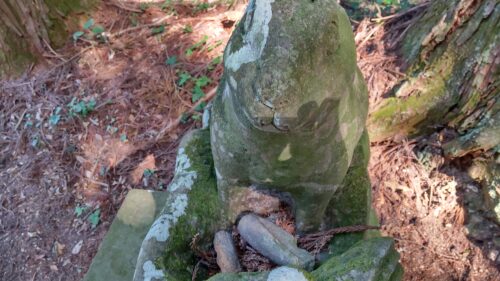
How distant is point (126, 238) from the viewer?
1753 mm

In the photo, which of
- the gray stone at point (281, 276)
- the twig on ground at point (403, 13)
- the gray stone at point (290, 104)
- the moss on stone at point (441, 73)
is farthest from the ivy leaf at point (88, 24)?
the gray stone at point (281, 276)

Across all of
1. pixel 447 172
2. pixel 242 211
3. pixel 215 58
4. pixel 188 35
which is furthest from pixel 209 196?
pixel 188 35

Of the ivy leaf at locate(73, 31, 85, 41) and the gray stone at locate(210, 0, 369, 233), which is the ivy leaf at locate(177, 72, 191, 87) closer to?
the ivy leaf at locate(73, 31, 85, 41)

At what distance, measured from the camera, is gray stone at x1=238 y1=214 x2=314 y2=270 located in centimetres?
115

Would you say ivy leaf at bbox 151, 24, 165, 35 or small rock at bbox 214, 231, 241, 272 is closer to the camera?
small rock at bbox 214, 231, 241, 272

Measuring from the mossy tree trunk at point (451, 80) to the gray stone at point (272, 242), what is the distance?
94 centimetres

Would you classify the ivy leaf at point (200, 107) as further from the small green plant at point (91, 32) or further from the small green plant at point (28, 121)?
the small green plant at point (28, 121)

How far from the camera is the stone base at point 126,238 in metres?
1.67

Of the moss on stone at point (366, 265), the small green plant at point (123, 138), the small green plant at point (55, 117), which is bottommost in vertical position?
the small green plant at point (123, 138)

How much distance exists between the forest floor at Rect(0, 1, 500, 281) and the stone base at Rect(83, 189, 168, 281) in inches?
18.0

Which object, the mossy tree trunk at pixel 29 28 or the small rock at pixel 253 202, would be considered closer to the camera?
the small rock at pixel 253 202

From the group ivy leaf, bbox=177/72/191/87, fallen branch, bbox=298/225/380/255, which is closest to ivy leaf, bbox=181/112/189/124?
ivy leaf, bbox=177/72/191/87

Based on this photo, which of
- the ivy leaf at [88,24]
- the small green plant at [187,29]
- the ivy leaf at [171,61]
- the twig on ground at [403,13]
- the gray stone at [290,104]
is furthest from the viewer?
the ivy leaf at [88,24]

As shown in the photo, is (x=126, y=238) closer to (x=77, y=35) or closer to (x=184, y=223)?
(x=184, y=223)
